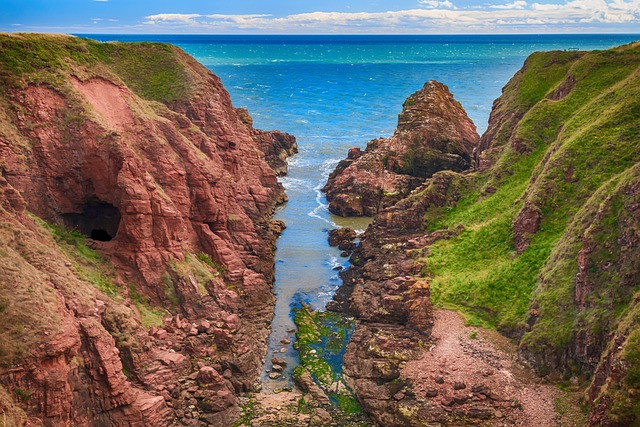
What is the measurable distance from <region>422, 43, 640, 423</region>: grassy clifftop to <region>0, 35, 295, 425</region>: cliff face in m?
22.8

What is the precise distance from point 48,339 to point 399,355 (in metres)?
31.1

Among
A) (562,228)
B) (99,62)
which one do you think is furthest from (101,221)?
(562,228)

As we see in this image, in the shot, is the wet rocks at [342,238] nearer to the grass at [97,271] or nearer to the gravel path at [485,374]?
the gravel path at [485,374]

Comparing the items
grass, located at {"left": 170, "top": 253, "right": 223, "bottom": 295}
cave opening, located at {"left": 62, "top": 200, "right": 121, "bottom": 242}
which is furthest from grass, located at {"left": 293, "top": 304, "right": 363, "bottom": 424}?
cave opening, located at {"left": 62, "top": 200, "right": 121, "bottom": 242}

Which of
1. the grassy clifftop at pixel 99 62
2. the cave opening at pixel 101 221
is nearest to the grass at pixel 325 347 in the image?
the cave opening at pixel 101 221

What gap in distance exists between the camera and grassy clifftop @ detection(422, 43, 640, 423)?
205 ft

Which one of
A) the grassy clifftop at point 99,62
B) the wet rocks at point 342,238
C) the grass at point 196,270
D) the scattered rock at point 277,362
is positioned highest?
the grassy clifftop at point 99,62

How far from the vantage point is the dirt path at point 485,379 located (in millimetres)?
60250

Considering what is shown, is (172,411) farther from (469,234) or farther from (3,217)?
(469,234)

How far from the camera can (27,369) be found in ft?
163

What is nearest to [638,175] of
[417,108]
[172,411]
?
[172,411]

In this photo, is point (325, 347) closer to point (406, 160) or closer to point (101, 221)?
point (101, 221)

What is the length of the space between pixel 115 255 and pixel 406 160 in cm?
5792

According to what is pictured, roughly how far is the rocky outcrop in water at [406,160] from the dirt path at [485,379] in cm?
4122
